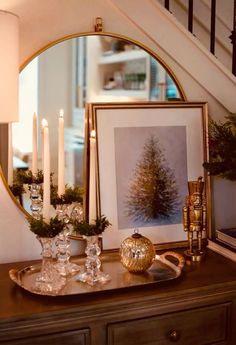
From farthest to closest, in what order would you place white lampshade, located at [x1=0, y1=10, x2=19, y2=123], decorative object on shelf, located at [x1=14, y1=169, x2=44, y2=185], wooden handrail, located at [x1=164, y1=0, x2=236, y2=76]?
wooden handrail, located at [x1=164, y1=0, x2=236, y2=76] → decorative object on shelf, located at [x1=14, y1=169, x2=44, y2=185] → white lampshade, located at [x1=0, y1=10, x2=19, y2=123]

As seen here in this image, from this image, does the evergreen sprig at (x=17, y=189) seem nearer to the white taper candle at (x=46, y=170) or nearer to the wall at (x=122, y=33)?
the wall at (x=122, y=33)

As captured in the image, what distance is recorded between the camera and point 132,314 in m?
1.26

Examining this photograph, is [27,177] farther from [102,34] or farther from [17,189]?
[102,34]

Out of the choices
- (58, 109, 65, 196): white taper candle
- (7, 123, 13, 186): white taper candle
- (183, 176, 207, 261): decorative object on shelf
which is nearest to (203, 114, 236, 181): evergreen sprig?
(183, 176, 207, 261): decorative object on shelf

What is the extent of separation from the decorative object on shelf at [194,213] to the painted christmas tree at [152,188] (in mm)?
94

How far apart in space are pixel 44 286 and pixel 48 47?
29.4 inches

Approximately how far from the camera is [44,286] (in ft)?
4.21

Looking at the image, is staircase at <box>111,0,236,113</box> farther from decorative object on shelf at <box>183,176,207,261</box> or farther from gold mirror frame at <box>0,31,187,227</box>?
decorative object on shelf at <box>183,176,207,261</box>

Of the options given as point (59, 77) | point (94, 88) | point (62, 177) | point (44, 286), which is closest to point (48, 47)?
point (59, 77)

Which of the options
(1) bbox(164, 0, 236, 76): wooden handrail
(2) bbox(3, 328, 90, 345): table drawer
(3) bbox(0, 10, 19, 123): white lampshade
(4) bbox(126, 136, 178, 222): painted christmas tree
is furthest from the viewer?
(1) bbox(164, 0, 236, 76): wooden handrail

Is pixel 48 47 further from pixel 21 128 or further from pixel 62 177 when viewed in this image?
pixel 62 177

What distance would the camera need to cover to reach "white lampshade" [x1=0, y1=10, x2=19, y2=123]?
4.18ft

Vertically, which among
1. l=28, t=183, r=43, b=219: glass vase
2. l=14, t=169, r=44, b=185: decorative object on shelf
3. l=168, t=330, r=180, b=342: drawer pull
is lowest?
l=168, t=330, r=180, b=342: drawer pull

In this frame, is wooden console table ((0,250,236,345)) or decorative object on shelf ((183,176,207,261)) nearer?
wooden console table ((0,250,236,345))
